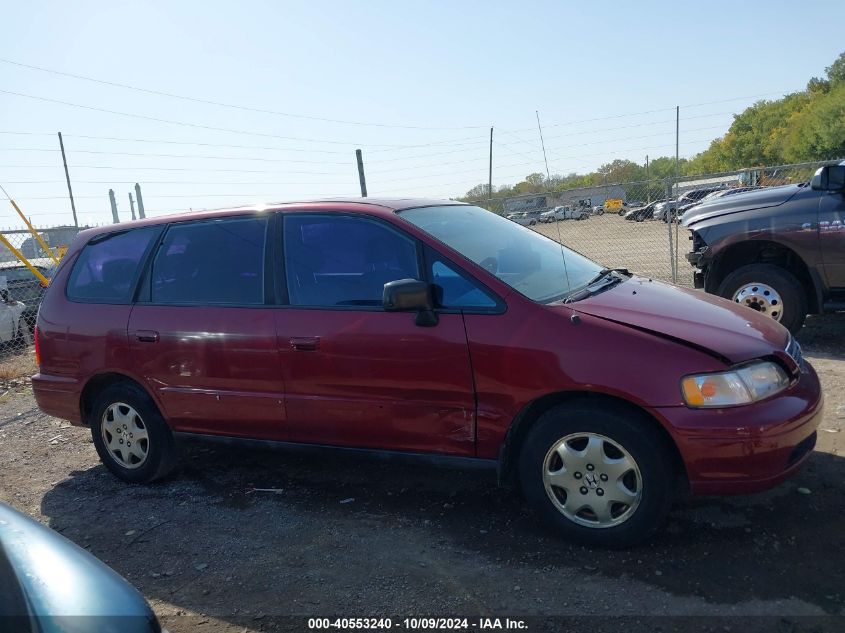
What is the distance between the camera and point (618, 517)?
3.16 metres

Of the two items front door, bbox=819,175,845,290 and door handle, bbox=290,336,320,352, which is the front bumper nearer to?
door handle, bbox=290,336,320,352

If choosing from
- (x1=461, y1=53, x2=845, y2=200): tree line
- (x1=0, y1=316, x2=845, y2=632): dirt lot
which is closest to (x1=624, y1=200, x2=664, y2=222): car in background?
(x1=0, y1=316, x2=845, y2=632): dirt lot

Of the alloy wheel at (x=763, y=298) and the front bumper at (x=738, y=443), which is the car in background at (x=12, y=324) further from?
the front bumper at (x=738, y=443)

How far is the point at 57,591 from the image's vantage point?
1760 mm

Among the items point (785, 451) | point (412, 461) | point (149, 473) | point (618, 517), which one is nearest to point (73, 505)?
point (149, 473)

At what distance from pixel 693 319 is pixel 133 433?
3499mm

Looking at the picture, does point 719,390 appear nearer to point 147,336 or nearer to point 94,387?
point 147,336

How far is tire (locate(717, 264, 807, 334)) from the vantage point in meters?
6.22

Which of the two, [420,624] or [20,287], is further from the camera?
[20,287]

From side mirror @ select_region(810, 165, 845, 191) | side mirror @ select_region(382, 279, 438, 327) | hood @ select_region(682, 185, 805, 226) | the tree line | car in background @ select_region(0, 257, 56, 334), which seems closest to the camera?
side mirror @ select_region(382, 279, 438, 327)

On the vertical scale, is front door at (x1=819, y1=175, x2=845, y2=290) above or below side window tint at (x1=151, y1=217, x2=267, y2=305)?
below

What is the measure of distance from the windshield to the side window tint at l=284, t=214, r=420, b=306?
7.9 inches

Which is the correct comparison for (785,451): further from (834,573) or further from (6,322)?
(6,322)

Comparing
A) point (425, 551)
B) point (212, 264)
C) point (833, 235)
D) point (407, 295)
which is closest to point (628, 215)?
point (833, 235)
